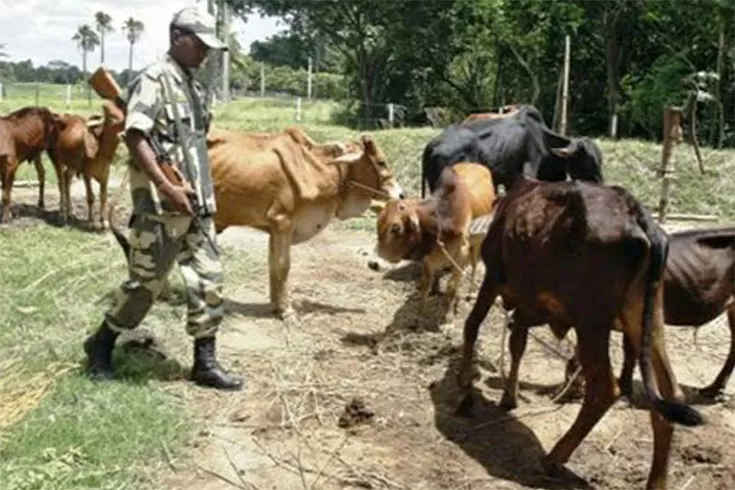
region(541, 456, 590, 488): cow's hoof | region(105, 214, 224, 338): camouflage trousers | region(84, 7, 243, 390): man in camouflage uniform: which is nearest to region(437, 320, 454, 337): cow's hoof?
region(84, 7, 243, 390): man in camouflage uniform

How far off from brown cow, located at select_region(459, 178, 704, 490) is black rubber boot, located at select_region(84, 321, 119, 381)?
92.9 inches

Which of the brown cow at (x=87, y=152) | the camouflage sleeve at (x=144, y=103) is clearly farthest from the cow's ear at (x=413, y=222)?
the brown cow at (x=87, y=152)

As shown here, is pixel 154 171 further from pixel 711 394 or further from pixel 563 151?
pixel 563 151

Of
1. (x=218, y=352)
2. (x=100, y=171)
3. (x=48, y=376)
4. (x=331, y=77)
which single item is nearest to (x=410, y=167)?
(x=100, y=171)

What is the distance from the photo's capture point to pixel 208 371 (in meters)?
5.22

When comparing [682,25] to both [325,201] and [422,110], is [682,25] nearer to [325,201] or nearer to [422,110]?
[422,110]

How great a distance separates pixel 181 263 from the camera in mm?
5148

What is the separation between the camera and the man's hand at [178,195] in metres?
4.77

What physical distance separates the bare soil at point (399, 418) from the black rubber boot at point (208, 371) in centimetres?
10

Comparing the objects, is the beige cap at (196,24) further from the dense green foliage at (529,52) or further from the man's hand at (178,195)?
the dense green foliage at (529,52)

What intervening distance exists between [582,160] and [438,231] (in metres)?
2.82

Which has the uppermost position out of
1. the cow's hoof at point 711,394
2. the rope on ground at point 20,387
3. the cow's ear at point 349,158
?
the cow's ear at point 349,158

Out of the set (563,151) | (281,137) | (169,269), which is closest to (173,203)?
(169,269)

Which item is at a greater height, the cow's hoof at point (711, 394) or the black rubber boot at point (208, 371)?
the black rubber boot at point (208, 371)
